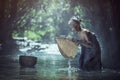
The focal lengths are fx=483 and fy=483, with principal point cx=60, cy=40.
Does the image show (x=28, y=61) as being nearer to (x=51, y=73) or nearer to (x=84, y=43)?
(x=51, y=73)

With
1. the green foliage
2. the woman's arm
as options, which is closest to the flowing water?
the woman's arm

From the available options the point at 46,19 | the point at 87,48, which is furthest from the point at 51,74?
the point at 46,19

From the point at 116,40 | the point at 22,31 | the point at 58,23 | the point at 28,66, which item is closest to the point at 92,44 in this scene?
the point at 28,66

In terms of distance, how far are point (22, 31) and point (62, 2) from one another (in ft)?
4.30

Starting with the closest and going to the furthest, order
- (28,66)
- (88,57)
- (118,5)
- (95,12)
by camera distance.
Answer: (88,57) → (28,66) → (118,5) → (95,12)

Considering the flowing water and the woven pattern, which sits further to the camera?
the woven pattern

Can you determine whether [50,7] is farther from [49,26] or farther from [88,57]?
[88,57]

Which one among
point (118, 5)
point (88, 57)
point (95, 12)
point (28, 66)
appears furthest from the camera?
point (95, 12)

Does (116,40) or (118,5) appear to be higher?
(118,5)

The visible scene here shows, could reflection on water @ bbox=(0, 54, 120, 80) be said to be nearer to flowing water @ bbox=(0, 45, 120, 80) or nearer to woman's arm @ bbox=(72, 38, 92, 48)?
flowing water @ bbox=(0, 45, 120, 80)

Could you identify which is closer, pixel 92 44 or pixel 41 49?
pixel 92 44

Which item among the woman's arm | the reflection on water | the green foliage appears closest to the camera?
the reflection on water

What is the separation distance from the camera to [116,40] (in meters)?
13.8

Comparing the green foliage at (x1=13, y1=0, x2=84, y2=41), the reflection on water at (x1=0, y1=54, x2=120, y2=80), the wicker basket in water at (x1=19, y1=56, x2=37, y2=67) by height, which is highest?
the green foliage at (x1=13, y1=0, x2=84, y2=41)
